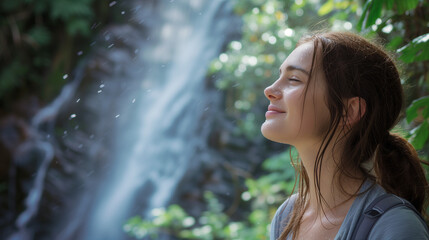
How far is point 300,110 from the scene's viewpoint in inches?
38.2

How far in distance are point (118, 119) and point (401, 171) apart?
4239 mm

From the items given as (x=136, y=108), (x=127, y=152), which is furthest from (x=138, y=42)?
(x=127, y=152)

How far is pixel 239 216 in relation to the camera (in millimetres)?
4184

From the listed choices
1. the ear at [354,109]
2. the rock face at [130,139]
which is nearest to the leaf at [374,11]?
the ear at [354,109]

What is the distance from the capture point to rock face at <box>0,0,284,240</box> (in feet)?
14.8

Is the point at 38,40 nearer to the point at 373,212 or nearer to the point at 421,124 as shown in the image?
the point at 421,124

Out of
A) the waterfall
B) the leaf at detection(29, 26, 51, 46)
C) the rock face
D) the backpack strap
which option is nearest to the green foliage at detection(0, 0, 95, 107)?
the leaf at detection(29, 26, 51, 46)

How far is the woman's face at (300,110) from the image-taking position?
97 cm

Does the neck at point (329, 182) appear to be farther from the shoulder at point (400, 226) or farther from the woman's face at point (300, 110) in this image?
the shoulder at point (400, 226)

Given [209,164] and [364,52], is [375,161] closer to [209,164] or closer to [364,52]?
[364,52]

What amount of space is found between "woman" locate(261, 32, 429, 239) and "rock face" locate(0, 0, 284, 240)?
3.29 m

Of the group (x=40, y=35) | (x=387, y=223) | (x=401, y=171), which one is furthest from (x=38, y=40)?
(x=387, y=223)

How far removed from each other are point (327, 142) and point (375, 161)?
4.7 inches

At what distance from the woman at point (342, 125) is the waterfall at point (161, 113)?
3555 millimetres
